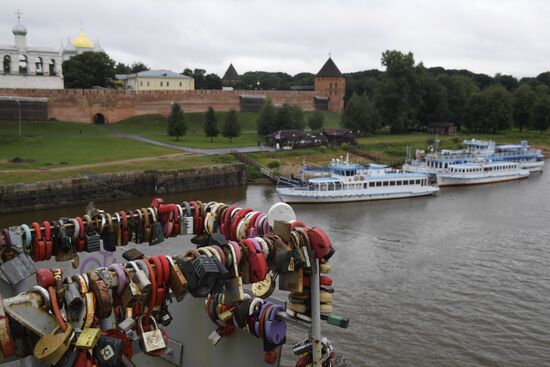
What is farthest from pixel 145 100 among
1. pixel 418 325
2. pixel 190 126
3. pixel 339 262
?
pixel 418 325

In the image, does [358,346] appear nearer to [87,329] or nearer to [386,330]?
[386,330]

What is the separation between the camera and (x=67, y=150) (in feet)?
148

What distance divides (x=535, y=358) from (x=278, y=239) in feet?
36.9

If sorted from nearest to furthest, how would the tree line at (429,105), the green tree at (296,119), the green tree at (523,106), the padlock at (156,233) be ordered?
the padlock at (156,233) < the green tree at (296,119) < the tree line at (429,105) < the green tree at (523,106)

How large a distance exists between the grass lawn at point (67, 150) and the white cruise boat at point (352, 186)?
535 inches

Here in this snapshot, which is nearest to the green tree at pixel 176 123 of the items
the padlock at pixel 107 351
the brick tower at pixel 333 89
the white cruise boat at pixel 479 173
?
the white cruise boat at pixel 479 173

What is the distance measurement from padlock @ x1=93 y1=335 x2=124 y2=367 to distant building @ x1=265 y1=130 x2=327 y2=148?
48942 millimetres

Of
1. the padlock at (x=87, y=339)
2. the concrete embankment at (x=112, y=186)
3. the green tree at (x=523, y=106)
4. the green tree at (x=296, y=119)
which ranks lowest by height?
the concrete embankment at (x=112, y=186)

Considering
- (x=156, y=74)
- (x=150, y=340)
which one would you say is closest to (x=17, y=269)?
(x=150, y=340)

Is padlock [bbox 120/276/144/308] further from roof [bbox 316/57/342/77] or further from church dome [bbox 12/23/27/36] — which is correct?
roof [bbox 316/57/342/77]

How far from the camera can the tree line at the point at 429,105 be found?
70.2 m

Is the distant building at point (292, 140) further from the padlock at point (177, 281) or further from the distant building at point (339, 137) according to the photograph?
the padlock at point (177, 281)

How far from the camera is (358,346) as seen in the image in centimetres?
1523

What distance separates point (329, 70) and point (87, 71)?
39.9m
